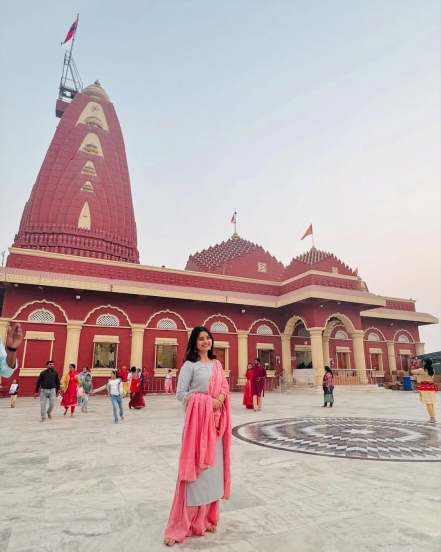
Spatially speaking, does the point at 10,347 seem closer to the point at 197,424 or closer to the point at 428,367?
the point at 197,424

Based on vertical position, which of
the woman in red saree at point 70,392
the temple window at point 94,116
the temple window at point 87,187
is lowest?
the woman in red saree at point 70,392

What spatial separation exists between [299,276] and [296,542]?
17.1 m

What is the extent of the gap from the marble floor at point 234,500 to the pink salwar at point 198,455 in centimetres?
10

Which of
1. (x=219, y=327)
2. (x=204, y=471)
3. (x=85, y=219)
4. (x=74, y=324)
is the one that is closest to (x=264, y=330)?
(x=219, y=327)

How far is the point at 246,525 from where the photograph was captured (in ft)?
8.07

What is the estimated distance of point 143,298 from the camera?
664 inches

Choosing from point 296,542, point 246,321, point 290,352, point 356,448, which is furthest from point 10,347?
point 290,352

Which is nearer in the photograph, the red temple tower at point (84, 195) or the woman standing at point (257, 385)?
the woman standing at point (257, 385)

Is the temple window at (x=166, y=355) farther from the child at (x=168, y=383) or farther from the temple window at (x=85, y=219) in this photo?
the temple window at (x=85, y=219)

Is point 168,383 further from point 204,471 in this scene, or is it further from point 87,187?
point 87,187

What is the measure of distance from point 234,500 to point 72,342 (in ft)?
45.3

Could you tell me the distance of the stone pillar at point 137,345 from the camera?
15898 millimetres

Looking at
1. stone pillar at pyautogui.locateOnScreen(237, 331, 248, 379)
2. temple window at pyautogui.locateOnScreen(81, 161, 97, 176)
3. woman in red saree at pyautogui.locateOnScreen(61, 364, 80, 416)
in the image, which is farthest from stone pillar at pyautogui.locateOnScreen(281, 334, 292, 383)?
temple window at pyautogui.locateOnScreen(81, 161, 97, 176)

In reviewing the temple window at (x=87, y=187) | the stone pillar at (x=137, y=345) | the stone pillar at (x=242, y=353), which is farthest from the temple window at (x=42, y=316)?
Result: the temple window at (x=87, y=187)
